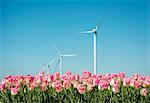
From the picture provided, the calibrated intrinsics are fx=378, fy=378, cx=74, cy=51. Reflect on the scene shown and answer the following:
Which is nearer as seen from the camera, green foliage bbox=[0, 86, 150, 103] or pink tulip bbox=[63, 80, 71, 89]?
green foliage bbox=[0, 86, 150, 103]

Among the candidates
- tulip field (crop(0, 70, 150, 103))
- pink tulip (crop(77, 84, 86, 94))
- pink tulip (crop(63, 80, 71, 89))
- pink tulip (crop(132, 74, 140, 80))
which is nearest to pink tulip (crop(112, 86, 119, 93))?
tulip field (crop(0, 70, 150, 103))

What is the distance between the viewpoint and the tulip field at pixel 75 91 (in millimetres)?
6036

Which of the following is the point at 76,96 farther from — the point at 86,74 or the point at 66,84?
the point at 86,74

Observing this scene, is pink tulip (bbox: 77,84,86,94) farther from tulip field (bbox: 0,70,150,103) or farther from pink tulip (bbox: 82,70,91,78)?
pink tulip (bbox: 82,70,91,78)

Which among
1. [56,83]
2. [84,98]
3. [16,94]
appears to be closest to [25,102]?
[16,94]

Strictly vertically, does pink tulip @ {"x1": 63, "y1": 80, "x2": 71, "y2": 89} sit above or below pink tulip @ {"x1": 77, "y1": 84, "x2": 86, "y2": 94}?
above

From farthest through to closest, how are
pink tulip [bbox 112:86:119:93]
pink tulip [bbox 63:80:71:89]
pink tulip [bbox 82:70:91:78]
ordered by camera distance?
pink tulip [bbox 82:70:91:78]
pink tulip [bbox 63:80:71:89]
pink tulip [bbox 112:86:119:93]

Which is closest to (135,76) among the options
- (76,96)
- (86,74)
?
(86,74)

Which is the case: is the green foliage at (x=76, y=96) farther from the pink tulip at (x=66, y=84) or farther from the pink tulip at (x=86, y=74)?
the pink tulip at (x=86, y=74)

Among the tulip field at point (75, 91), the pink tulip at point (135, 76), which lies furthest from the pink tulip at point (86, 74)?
the pink tulip at point (135, 76)

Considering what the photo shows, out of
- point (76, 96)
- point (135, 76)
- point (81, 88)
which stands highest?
point (135, 76)

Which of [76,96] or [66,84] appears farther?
[66,84]

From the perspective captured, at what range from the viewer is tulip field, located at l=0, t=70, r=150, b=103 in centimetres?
604

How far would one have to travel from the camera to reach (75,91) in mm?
6199
